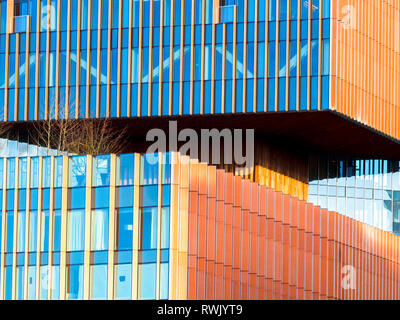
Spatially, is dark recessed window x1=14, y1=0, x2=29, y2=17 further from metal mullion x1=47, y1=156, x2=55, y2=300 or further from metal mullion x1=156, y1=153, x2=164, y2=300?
metal mullion x1=156, y1=153, x2=164, y2=300

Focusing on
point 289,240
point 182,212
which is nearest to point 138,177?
point 182,212

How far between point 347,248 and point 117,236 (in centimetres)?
2817

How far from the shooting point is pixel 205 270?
276ft

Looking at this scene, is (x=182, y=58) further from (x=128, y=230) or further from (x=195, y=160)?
(x=128, y=230)

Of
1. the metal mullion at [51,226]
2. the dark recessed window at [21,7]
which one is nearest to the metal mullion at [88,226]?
the metal mullion at [51,226]

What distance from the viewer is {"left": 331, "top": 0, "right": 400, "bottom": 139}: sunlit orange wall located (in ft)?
341

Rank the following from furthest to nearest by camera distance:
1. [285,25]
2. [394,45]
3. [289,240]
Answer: [394,45]
[285,25]
[289,240]

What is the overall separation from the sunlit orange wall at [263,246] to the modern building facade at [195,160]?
0.14 metres

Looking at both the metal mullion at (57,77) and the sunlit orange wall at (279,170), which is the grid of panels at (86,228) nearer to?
the metal mullion at (57,77)

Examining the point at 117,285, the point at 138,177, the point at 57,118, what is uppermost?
the point at 57,118

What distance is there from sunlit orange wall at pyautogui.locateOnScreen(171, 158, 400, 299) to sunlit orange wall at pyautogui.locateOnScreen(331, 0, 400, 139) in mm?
7922

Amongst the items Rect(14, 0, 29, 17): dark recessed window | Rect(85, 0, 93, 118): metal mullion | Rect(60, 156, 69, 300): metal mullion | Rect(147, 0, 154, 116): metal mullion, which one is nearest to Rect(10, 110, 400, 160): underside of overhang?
Rect(147, 0, 154, 116): metal mullion

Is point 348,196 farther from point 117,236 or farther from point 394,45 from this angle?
point 117,236

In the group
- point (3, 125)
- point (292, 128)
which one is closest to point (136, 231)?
point (3, 125)
